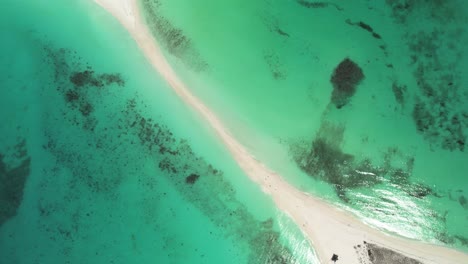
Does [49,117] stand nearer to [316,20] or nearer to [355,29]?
[316,20]

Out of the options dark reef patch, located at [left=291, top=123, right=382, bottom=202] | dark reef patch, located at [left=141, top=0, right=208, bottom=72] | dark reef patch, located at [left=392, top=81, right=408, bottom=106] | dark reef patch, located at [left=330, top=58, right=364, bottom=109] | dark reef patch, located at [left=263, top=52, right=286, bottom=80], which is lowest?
dark reef patch, located at [left=291, top=123, right=382, bottom=202]

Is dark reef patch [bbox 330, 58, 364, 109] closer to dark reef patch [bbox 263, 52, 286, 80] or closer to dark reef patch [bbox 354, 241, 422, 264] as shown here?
dark reef patch [bbox 263, 52, 286, 80]

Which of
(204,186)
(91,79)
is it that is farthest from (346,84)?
(91,79)

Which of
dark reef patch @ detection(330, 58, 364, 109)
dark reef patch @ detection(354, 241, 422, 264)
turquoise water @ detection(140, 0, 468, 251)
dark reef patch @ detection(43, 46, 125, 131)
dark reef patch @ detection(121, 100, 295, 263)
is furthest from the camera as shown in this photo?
dark reef patch @ detection(43, 46, 125, 131)

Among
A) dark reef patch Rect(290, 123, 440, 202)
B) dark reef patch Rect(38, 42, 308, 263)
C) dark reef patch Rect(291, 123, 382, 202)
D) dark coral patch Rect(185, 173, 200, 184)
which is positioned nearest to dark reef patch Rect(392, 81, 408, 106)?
dark reef patch Rect(290, 123, 440, 202)

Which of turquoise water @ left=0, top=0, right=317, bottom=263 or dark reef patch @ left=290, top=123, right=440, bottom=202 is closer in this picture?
dark reef patch @ left=290, top=123, right=440, bottom=202

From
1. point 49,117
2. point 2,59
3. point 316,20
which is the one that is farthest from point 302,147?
point 2,59

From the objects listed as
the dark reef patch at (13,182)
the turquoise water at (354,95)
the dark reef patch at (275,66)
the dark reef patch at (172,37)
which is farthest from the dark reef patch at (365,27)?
the dark reef patch at (13,182)

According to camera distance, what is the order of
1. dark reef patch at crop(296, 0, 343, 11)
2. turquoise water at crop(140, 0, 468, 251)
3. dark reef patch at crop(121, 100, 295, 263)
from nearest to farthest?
turquoise water at crop(140, 0, 468, 251), dark reef patch at crop(121, 100, 295, 263), dark reef patch at crop(296, 0, 343, 11)
